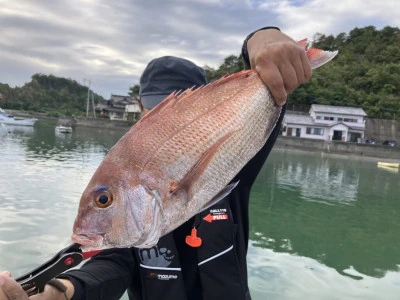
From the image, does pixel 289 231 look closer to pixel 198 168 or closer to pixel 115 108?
pixel 198 168

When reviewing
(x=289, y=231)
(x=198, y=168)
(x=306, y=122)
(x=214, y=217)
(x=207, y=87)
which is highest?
(x=306, y=122)

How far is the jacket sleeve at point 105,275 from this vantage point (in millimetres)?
1814

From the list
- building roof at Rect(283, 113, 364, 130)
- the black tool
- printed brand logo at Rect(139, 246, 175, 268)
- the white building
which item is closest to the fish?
the black tool

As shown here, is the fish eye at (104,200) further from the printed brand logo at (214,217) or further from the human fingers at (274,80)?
the printed brand logo at (214,217)

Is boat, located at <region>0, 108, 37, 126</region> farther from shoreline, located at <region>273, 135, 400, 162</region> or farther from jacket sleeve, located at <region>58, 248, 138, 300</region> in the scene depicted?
jacket sleeve, located at <region>58, 248, 138, 300</region>

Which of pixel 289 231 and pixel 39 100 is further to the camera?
pixel 39 100

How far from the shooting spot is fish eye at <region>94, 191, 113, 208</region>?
1172 millimetres

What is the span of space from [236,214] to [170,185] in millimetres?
1190

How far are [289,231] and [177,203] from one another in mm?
10449

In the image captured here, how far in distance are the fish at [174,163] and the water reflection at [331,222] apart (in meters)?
7.63

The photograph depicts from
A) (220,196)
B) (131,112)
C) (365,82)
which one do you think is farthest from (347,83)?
(220,196)

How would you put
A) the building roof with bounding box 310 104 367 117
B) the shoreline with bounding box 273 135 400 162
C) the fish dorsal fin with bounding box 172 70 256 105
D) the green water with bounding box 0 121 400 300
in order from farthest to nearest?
the building roof with bounding box 310 104 367 117 < the shoreline with bounding box 273 135 400 162 < the green water with bounding box 0 121 400 300 < the fish dorsal fin with bounding box 172 70 256 105

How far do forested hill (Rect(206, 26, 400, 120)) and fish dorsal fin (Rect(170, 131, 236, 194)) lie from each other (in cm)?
5259

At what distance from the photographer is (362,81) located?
61906mm
